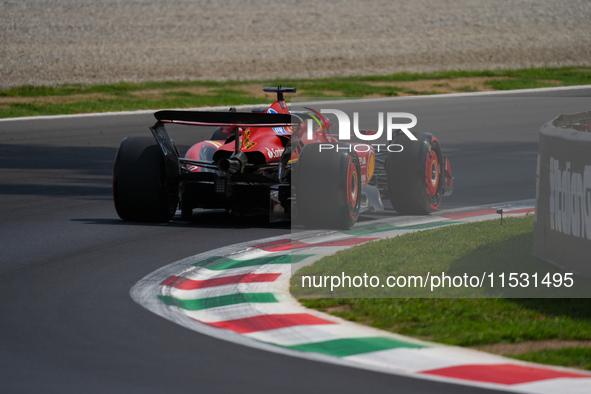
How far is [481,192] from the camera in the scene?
13.4m

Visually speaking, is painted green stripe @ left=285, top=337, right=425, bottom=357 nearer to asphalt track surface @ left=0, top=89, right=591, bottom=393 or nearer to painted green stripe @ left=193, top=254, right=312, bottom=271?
asphalt track surface @ left=0, top=89, right=591, bottom=393

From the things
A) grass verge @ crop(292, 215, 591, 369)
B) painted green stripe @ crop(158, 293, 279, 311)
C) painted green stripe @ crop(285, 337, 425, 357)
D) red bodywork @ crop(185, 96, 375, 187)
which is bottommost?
painted green stripe @ crop(158, 293, 279, 311)

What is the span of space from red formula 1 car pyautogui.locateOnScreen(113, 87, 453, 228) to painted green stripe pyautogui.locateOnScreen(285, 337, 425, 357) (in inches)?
152

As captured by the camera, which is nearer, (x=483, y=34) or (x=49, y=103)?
(x=49, y=103)

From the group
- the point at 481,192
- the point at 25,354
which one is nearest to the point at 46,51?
the point at 481,192

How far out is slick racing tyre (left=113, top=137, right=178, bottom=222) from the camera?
1093cm

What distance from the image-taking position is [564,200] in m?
7.53

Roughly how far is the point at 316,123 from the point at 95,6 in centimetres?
4607

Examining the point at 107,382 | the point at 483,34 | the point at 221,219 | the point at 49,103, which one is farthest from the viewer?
the point at 483,34

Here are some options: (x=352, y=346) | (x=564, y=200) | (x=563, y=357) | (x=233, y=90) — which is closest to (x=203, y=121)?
(x=564, y=200)

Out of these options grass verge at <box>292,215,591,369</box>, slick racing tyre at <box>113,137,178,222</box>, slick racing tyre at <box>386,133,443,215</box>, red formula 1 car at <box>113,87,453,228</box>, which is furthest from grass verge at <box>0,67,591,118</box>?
grass verge at <box>292,215,591,369</box>

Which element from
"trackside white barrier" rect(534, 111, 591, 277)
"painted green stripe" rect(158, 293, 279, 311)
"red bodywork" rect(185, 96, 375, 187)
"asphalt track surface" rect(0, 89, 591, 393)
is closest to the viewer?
"asphalt track surface" rect(0, 89, 591, 393)

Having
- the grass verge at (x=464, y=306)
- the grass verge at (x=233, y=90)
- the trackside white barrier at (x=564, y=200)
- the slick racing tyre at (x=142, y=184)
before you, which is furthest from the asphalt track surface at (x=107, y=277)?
the grass verge at (x=233, y=90)

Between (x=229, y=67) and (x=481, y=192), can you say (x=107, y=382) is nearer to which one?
(x=481, y=192)
